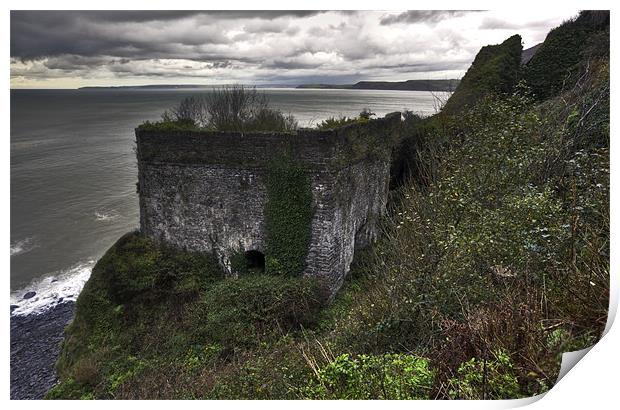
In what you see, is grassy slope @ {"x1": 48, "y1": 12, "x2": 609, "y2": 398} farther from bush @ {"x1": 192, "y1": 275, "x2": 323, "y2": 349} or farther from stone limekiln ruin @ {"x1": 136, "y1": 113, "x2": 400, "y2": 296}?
stone limekiln ruin @ {"x1": 136, "y1": 113, "x2": 400, "y2": 296}

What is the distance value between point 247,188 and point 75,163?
3.56 meters

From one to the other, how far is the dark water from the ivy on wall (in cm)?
165

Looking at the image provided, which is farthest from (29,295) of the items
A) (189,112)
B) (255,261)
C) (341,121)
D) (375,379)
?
(375,379)

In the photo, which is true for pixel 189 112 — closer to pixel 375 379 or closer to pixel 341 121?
pixel 341 121

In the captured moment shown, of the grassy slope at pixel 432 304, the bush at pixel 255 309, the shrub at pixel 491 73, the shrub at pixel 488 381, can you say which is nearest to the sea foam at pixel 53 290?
the grassy slope at pixel 432 304

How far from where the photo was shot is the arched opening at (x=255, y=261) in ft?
34.7

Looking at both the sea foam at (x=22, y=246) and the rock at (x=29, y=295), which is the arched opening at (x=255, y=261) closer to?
the sea foam at (x=22, y=246)

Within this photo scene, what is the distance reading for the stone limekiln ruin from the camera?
31.0 feet

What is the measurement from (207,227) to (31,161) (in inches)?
187

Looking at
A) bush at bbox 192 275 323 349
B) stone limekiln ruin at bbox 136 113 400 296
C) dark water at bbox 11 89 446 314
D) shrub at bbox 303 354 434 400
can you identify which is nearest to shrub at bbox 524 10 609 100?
dark water at bbox 11 89 446 314

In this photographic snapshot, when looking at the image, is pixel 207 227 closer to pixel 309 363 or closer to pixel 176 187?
pixel 176 187

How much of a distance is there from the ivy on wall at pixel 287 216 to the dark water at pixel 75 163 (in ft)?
5.42

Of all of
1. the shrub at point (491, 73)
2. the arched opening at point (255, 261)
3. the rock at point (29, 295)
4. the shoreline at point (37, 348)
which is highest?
the shrub at point (491, 73)
